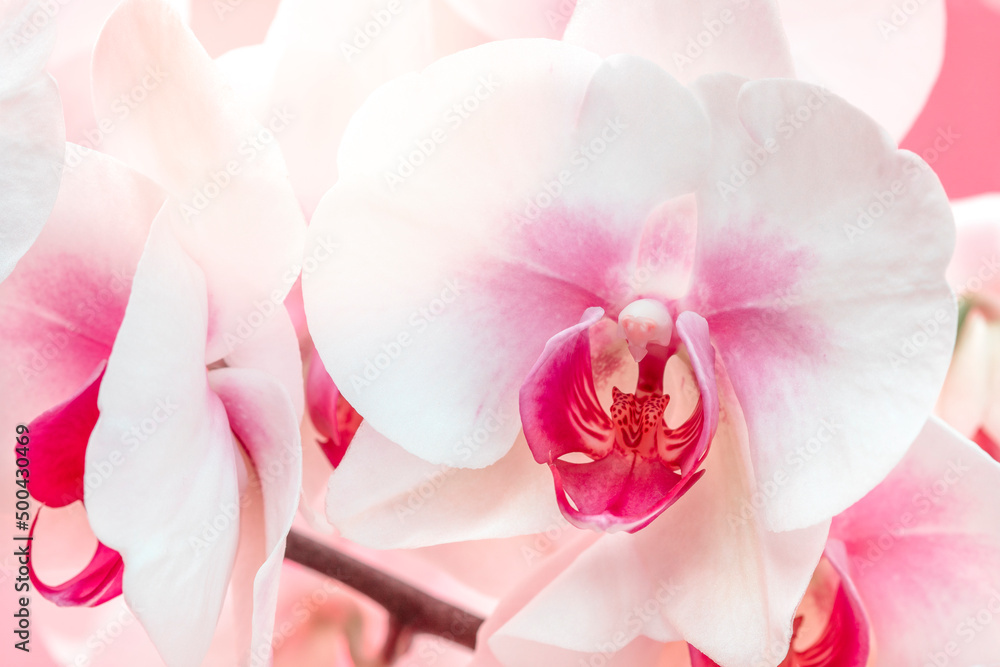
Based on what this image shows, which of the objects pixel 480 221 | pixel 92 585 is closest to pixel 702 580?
pixel 480 221

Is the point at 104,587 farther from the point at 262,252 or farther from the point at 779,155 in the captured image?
the point at 779,155

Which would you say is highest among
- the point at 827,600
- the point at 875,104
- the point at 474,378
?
the point at 875,104

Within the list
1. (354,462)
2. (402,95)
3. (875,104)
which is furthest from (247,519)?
(875,104)

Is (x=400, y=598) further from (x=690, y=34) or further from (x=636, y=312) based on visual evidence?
(x=690, y=34)

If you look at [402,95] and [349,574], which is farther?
[349,574]

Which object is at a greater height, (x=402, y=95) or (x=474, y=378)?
(x=402, y=95)

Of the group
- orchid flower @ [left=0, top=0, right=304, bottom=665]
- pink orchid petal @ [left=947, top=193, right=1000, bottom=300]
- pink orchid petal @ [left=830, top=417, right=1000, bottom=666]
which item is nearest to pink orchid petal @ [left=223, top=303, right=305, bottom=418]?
orchid flower @ [left=0, top=0, right=304, bottom=665]

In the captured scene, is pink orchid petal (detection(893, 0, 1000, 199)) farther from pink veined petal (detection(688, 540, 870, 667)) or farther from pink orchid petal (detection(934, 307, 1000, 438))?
pink veined petal (detection(688, 540, 870, 667))
